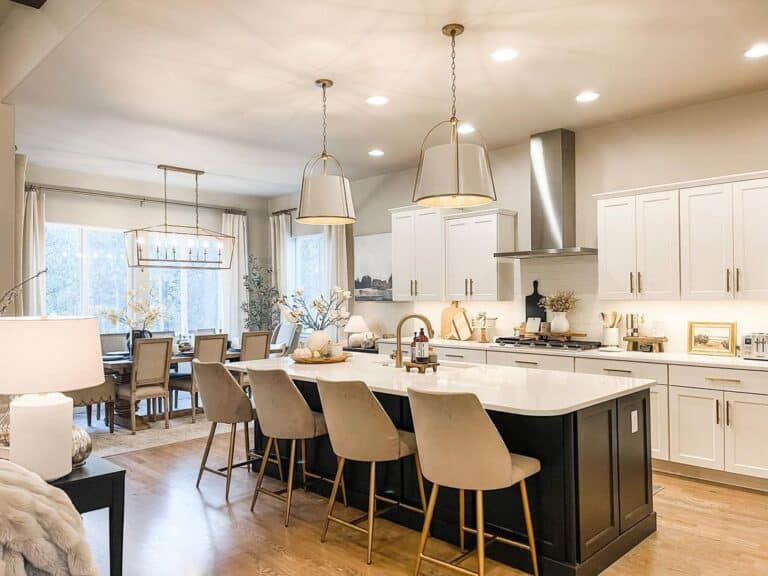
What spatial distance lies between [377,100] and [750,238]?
2913mm

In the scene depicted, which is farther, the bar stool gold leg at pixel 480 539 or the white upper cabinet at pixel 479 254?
the white upper cabinet at pixel 479 254

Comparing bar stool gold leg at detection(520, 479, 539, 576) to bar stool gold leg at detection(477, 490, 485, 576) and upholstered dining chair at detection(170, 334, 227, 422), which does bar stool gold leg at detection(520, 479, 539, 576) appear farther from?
upholstered dining chair at detection(170, 334, 227, 422)

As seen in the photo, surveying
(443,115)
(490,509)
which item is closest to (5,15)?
(443,115)

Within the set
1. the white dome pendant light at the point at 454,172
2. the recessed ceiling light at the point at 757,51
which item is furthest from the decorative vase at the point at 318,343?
the recessed ceiling light at the point at 757,51

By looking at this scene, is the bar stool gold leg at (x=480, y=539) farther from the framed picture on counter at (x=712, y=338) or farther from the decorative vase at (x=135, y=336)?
the decorative vase at (x=135, y=336)

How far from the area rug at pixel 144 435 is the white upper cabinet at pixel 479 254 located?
2850 mm

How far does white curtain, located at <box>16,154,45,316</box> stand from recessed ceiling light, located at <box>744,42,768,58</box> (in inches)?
272

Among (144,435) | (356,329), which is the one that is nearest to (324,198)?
(356,329)

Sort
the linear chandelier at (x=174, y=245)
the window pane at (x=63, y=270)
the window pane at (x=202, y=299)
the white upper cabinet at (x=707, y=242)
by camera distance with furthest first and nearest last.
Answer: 1. the window pane at (x=202, y=299)
2. the window pane at (x=63, y=270)
3. the linear chandelier at (x=174, y=245)
4. the white upper cabinet at (x=707, y=242)

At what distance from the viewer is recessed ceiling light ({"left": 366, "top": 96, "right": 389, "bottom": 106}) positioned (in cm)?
459

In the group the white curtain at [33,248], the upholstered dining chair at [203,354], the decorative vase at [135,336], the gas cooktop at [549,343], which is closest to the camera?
the gas cooktop at [549,343]

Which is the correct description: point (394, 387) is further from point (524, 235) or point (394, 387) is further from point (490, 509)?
point (524, 235)

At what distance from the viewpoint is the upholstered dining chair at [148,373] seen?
19.7 ft

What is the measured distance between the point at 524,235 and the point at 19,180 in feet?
16.9
